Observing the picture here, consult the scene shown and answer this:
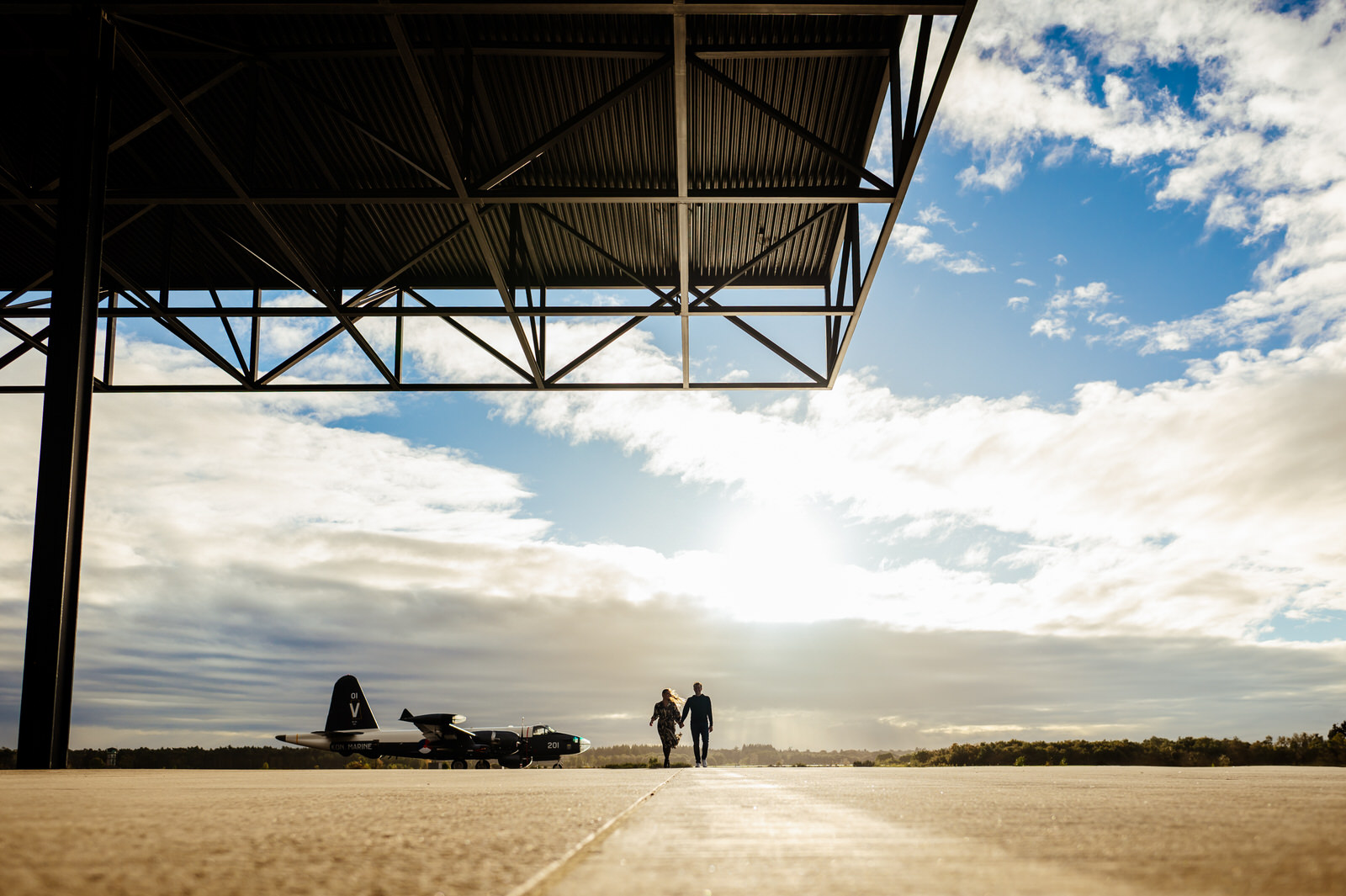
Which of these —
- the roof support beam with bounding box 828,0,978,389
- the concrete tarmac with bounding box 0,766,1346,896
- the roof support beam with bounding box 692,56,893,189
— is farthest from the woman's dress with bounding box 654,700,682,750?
the concrete tarmac with bounding box 0,766,1346,896

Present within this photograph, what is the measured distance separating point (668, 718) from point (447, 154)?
12507 millimetres

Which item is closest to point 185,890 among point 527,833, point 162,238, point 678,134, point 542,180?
point 527,833

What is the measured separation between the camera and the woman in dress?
59.5 feet

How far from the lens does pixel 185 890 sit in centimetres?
147

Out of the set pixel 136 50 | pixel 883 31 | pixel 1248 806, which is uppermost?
pixel 883 31

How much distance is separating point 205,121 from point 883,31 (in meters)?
8.92

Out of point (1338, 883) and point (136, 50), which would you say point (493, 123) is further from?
point (1338, 883)

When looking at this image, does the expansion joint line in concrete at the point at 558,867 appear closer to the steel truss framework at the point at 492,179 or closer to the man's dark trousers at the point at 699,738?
the steel truss framework at the point at 492,179

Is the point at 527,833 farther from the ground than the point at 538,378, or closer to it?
closer to it

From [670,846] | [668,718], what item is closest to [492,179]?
[670,846]

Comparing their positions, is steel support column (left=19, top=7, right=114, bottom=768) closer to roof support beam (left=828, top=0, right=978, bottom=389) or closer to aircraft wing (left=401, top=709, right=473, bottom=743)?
roof support beam (left=828, top=0, right=978, bottom=389)

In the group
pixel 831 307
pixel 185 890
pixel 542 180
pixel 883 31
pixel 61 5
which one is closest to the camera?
pixel 185 890

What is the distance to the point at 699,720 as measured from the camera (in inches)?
640

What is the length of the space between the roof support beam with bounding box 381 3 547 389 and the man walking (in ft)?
A: 22.1
